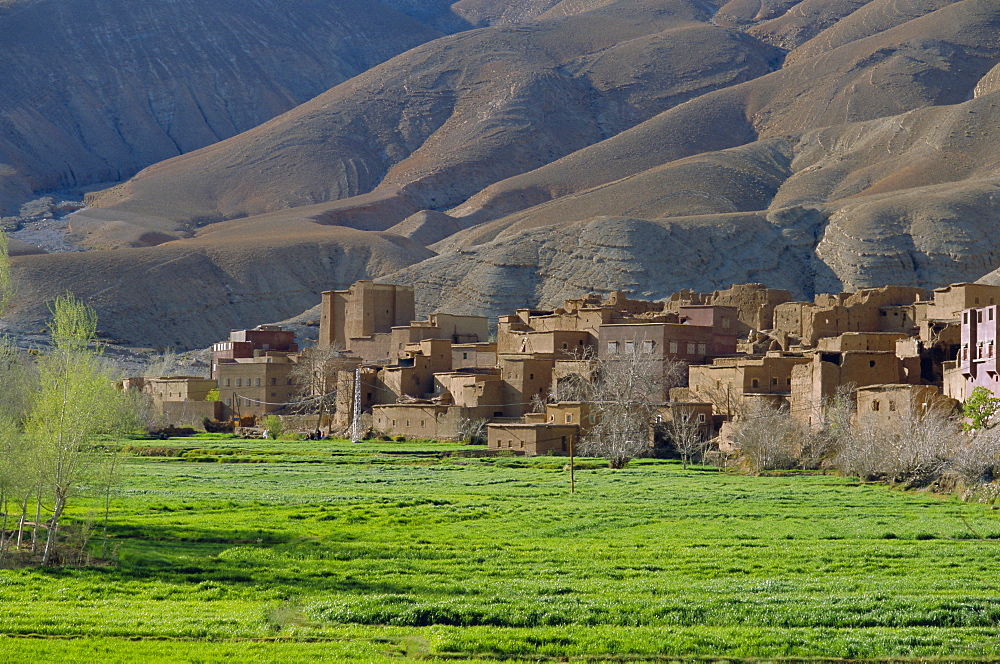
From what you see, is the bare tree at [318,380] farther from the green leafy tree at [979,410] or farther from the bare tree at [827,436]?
the green leafy tree at [979,410]

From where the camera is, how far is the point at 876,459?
38.7 metres

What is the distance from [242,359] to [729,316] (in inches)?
1138

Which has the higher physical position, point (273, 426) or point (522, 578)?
point (273, 426)

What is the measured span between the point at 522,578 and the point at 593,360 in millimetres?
39372

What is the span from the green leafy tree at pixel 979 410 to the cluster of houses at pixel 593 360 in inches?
61.1

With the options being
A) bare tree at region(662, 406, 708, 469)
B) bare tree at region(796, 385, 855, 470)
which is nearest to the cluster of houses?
bare tree at region(662, 406, 708, 469)

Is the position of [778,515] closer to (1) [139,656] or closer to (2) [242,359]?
(1) [139,656]

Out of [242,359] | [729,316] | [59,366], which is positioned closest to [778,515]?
[59,366]

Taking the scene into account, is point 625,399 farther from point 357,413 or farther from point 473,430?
point 357,413

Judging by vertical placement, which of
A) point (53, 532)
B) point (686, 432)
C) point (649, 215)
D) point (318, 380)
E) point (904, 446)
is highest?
point (649, 215)

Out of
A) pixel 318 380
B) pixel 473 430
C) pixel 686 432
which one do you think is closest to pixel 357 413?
pixel 473 430

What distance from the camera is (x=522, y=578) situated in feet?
68.5

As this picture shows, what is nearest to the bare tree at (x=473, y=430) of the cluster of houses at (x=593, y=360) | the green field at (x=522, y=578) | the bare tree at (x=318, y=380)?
the cluster of houses at (x=593, y=360)

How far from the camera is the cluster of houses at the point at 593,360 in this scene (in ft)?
156
